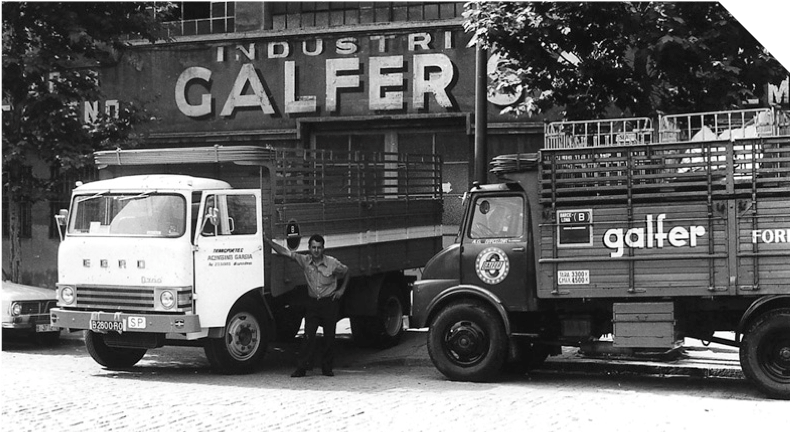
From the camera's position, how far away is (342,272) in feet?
42.5

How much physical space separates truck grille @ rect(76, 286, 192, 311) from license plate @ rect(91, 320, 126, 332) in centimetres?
20

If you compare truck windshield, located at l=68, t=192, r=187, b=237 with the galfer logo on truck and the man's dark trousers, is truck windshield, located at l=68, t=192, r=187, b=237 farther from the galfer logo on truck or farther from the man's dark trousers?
the galfer logo on truck

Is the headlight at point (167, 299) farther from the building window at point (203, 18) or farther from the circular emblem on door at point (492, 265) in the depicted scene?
the building window at point (203, 18)

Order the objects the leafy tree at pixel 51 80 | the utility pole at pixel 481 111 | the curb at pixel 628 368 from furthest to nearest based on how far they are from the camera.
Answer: the leafy tree at pixel 51 80, the utility pole at pixel 481 111, the curb at pixel 628 368

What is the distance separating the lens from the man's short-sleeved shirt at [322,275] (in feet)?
41.9

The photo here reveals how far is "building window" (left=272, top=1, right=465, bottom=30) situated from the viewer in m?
21.1

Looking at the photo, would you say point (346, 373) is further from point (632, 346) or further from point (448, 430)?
point (448, 430)

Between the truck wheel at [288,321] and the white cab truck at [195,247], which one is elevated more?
the white cab truck at [195,247]

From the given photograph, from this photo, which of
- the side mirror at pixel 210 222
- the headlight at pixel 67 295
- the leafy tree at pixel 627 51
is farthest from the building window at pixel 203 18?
the headlight at pixel 67 295

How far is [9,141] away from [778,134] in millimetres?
11664

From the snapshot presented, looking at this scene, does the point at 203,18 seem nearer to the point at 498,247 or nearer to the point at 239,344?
the point at 239,344

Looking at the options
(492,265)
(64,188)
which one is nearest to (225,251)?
(492,265)

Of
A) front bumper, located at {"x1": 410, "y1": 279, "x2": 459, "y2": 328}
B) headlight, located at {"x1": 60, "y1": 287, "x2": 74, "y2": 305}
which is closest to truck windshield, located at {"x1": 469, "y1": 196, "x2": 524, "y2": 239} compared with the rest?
front bumper, located at {"x1": 410, "y1": 279, "x2": 459, "y2": 328}

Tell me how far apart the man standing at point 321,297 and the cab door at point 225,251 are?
2.09 ft
